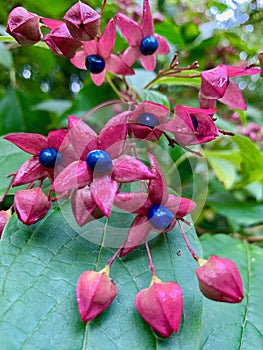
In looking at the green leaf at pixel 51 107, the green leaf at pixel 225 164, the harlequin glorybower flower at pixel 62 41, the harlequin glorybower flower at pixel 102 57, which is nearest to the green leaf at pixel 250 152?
the green leaf at pixel 225 164

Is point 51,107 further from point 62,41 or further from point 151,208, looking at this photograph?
point 151,208

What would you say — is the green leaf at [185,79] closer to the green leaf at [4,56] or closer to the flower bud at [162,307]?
the flower bud at [162,307]

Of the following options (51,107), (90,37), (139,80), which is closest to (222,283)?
(90,37)

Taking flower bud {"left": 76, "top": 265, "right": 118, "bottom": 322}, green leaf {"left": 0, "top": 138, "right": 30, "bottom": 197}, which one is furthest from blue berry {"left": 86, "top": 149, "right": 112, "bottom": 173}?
green leaf {"left": 0, "top": 138, "right": 30, "bottom": 197}

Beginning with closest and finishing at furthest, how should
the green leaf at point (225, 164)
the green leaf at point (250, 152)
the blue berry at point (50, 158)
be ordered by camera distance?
1. the blue berry at point (50, 158)
2. the green leaf at point (250, 152)
3. the green leaf at point (225, 164)

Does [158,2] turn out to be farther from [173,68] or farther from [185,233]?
[185,233]

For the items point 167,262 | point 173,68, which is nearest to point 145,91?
point 173,68
